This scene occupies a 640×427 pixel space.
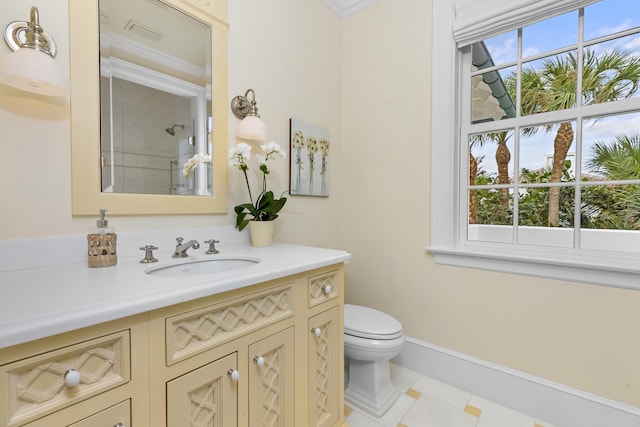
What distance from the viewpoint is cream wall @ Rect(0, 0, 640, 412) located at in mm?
989

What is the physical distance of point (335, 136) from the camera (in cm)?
218

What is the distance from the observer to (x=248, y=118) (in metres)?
1.48

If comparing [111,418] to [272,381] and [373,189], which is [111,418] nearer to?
[272,381]

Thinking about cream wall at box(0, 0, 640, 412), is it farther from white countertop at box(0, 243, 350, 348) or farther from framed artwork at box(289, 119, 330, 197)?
white countertop at box(0, 243, 350, 348)

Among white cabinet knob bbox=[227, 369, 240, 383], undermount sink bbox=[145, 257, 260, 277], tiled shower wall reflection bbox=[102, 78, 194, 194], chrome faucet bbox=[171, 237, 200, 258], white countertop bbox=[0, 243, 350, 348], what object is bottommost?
white cabinet knob bbox=[227, 369, 240, 383]

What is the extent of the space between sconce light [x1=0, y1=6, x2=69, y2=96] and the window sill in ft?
6.13

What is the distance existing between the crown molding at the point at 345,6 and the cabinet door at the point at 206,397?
92.3 inches

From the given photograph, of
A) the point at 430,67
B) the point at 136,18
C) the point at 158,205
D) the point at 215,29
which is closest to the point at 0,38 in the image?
the point at 136,18

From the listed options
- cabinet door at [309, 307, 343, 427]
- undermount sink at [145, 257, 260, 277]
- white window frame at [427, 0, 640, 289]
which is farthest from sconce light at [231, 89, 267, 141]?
white window frame at [427, 0, 640, 289]

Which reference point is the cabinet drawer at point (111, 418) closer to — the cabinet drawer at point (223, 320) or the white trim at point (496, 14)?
the cabinet drawer at point (223, 320)

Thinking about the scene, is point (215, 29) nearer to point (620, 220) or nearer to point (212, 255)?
point (212, 255)

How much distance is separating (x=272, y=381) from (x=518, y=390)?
1374 millimetres

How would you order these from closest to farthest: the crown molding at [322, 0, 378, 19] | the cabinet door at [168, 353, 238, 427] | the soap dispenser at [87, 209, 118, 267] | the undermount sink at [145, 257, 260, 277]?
the cabinet door at [168, 353, 238, 427] < the soap dispenser at [87, 209, 118, 267] < the undermount sink at [145, 257, 260, 277] < the crown molding at [322, 0, 378, 19]

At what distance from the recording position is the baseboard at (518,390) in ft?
4.31
